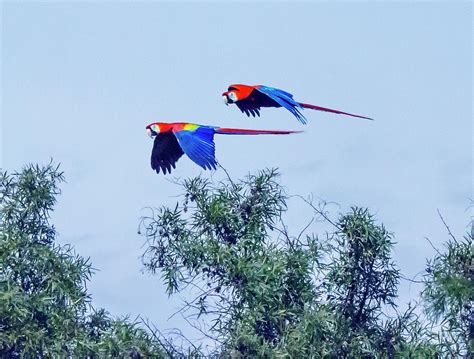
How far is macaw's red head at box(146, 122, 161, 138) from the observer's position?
8562 millimetres

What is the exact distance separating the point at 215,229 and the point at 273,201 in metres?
0.41

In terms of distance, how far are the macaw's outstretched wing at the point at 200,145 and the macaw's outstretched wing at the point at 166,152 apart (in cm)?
16

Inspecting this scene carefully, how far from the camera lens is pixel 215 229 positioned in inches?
309

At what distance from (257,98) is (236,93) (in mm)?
151

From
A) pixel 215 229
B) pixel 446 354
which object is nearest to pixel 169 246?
pixel 215 229

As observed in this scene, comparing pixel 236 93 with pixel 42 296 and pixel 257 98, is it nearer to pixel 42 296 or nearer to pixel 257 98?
pixel 257 98

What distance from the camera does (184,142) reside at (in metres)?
8.32

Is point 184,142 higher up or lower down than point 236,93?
lower down

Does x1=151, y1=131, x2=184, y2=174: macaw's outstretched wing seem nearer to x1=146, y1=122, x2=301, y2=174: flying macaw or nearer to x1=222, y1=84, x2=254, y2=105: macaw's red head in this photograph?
x1=146, y1=122, x2=301, y2=174: flying macaw

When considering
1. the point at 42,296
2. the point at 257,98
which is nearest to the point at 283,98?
the point at 257,98

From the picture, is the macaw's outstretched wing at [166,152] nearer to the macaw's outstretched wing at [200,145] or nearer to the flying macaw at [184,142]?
the flying macaw at [184,142]

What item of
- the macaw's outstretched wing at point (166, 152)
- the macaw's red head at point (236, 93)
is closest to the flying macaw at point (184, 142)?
the macaw's outstretched wing at point (166, 152)

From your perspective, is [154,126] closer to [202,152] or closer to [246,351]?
[202,152]

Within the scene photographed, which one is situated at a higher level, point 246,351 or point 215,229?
point 215,229
